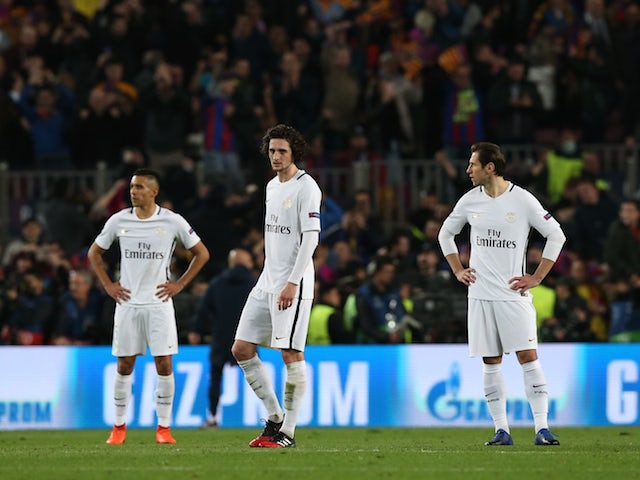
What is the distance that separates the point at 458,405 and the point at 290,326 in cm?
659

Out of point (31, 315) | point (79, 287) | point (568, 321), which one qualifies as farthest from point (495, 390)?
point (31, 315)

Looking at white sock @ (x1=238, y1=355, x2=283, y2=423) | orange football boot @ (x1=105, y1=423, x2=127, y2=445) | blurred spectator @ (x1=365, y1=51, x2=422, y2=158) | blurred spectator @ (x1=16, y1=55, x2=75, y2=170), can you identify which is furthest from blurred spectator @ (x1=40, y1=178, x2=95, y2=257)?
white sock @ (x1=238, y1=355, x2=283, y2=423)

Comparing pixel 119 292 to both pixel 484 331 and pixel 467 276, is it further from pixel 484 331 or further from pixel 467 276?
pixel 484 331

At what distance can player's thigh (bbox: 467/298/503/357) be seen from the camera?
12227 mm

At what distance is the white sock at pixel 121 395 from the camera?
13.5 metres

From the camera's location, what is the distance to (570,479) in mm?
9898

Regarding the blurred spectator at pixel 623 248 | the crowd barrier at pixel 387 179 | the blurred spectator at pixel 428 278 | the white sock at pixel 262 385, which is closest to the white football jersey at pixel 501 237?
the white sock at pixel 262 385

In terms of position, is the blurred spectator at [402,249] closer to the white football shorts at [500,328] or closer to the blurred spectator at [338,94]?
the blurred spectator at [338,94]

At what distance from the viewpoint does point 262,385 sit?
40.0 feet

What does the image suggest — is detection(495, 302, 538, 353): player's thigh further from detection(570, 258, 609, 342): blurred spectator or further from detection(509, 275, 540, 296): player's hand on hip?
detection(570, 258, 609, 342): blurred spectator

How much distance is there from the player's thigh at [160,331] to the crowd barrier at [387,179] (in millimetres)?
9071

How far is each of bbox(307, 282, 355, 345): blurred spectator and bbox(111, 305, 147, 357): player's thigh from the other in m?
5.37

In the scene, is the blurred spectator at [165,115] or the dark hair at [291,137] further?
the blurred spectator at [165,115]

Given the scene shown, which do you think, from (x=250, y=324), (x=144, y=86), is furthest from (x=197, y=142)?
(x=250, y=324)
